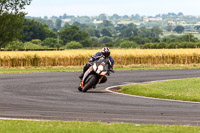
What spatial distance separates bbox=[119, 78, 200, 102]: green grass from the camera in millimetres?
18625

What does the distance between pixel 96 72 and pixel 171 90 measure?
331cm

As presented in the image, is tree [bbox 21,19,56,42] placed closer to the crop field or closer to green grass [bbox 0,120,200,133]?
the crop field

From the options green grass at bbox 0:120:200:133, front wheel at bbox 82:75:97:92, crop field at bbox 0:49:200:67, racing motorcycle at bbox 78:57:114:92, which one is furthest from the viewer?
crop field at bbox 0:49:200:67

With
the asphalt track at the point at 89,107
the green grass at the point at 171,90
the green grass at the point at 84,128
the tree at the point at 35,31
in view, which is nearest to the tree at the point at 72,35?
the tree at the point at 35,31

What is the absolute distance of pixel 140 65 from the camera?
4316 cm

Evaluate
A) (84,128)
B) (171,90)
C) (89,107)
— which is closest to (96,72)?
(171,90)

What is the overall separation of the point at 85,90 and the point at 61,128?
9977mm

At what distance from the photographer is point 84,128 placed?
10891mm

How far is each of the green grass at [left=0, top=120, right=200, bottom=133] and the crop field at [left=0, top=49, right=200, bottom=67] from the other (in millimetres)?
30778

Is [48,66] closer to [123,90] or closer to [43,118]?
[123,90]

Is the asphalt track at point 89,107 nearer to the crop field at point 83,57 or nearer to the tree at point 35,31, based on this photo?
the crop field at point 83,57

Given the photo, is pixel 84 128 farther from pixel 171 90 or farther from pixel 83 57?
pixel 83 57

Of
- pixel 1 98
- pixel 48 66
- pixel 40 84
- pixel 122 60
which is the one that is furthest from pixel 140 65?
pixel 1 98

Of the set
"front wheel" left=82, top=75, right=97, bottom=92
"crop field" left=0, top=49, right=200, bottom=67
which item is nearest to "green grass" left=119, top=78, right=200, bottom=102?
"front wheel" left=82, top=75, right=97, bottom=92
